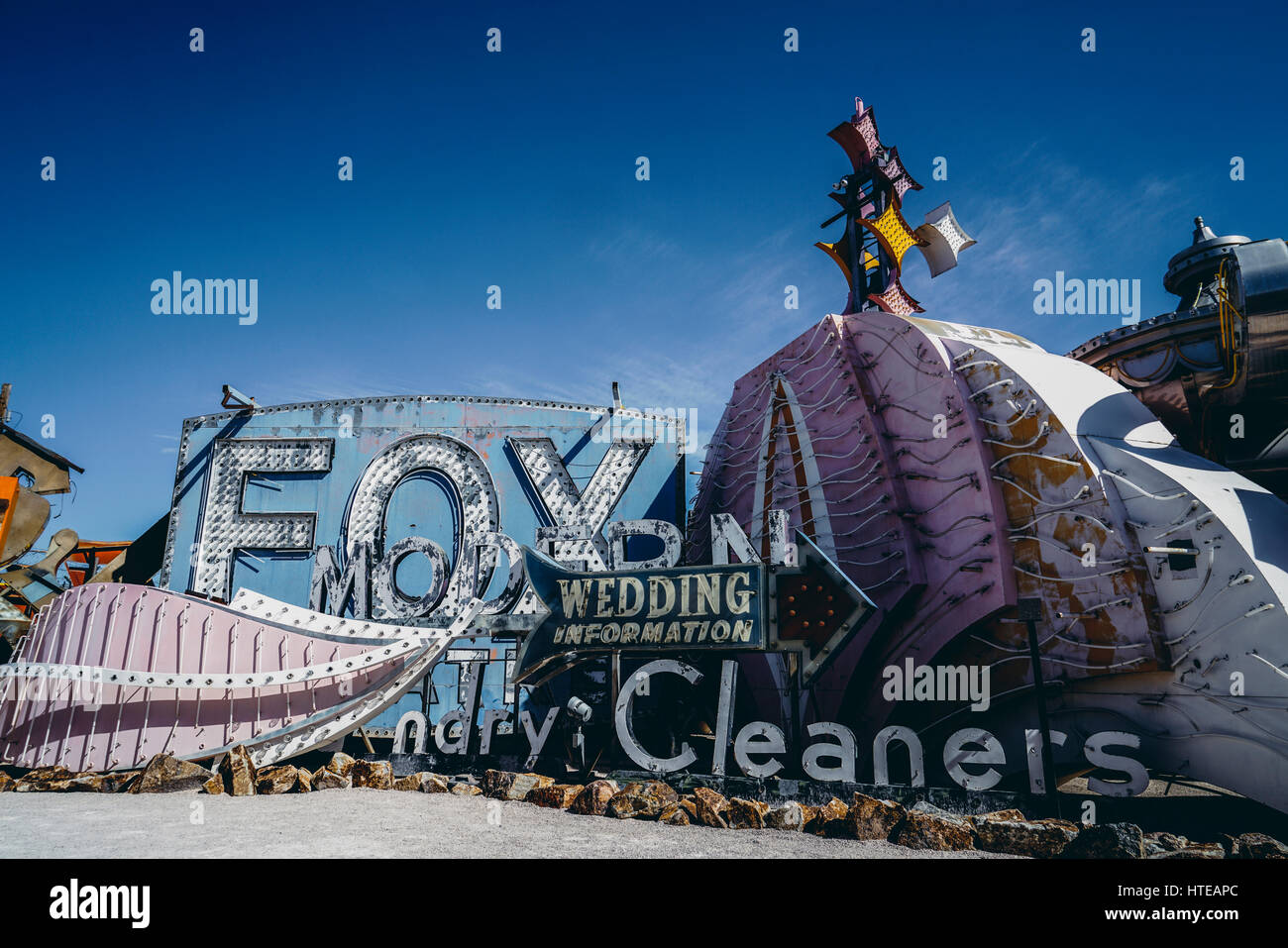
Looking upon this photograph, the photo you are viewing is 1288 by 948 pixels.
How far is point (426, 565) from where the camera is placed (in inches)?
965

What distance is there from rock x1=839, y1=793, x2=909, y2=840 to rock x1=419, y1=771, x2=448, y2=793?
23.8 ft

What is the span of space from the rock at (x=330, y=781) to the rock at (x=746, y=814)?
765 cm

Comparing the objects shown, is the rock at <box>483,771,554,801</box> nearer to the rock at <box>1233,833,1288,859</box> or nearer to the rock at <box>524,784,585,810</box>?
the rock at <box>524,784,585,810</box>

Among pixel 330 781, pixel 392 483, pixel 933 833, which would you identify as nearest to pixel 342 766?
pixel 330 781

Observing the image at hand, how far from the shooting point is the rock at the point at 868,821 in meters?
10.6

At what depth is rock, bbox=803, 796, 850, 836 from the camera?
36.0 feet

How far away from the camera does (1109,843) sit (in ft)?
29.1

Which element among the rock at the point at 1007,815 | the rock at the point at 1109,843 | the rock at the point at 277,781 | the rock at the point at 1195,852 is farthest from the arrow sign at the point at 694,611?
the rock at the point at 1195,852

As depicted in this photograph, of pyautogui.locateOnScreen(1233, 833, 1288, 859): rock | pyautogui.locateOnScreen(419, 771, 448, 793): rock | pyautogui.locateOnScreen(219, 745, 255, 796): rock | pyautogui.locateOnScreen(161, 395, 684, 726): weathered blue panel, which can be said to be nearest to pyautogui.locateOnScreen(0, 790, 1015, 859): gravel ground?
pyautogui.locateOnScreen(219, 745, 255, 796): rock

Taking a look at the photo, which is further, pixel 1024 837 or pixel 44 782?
pixel 44 782

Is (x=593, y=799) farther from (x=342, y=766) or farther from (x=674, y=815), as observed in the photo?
(x=342, y=766)

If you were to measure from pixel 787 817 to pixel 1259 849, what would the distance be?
5.72 meters
